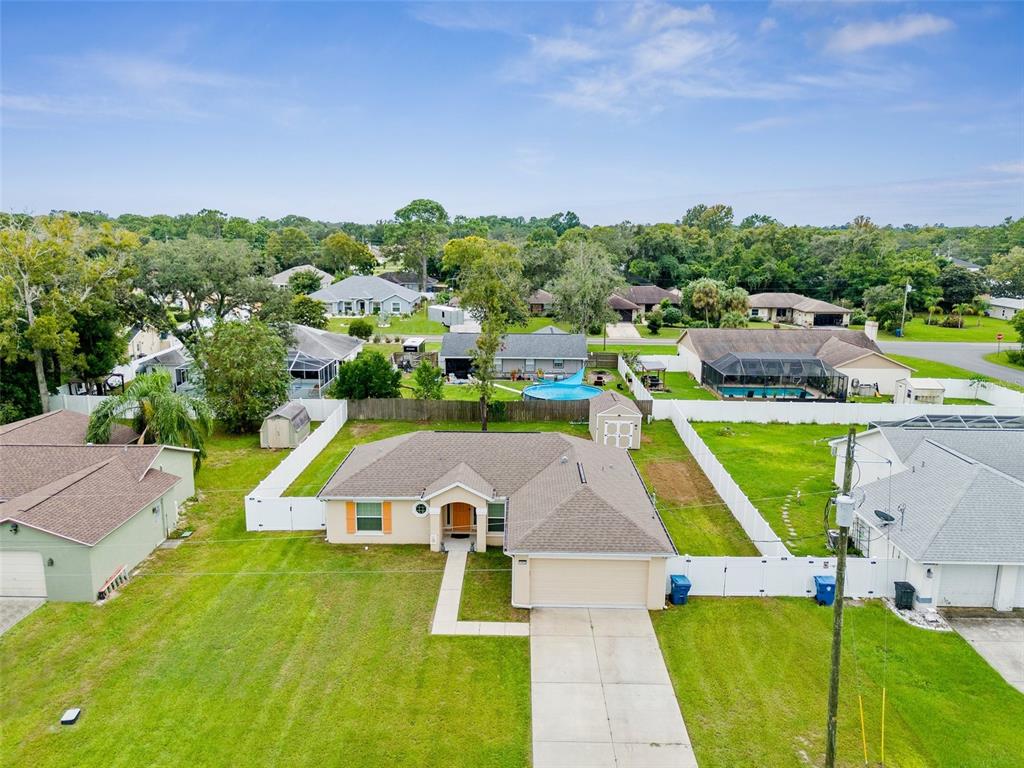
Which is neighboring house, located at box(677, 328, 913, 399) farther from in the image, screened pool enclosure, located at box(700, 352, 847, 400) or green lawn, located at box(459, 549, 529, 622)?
green lawn, located at box(459, 549, 529, 622)

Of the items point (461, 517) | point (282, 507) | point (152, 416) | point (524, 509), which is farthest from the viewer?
point (152, 416)

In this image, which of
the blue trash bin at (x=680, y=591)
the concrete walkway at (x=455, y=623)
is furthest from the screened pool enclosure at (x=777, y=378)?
the concrete walkway at (x=455, y=623)

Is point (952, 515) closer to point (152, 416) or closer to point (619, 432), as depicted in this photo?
point (619, 432)

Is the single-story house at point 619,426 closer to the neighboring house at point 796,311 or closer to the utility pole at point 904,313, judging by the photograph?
the utility pole at point 904,313

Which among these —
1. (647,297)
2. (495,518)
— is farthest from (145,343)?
(647,297)

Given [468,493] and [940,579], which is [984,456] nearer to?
[940,579]
